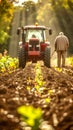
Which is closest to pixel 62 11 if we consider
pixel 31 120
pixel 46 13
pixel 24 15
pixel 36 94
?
pixel 46 13

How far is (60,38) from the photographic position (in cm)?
2203

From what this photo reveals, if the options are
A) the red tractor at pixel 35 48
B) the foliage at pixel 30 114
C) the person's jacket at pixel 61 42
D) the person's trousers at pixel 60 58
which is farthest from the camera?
the person's trousers at pixel 60 58

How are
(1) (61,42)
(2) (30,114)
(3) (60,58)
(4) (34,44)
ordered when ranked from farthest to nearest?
(3) (60,58) < (1) (61,42) < (4) (34,44) < (2) (30,114)

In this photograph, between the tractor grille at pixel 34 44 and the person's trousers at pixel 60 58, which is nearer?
the tractor grille at pixel 34 44

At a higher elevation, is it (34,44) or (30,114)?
(34,44)

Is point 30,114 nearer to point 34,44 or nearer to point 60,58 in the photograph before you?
point 34,44

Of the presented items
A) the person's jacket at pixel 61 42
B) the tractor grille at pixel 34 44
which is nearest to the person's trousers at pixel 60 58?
the person's jacket at pixel 61 42

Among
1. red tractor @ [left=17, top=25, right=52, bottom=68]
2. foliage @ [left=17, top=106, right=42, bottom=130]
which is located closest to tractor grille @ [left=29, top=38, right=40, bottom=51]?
red tractor @ [left=17, top=25, right=52, bottom=68]

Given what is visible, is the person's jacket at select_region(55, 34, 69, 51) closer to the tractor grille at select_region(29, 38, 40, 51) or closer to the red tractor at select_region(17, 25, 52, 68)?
the red tractor at select_region(17, 25, 52, 68)

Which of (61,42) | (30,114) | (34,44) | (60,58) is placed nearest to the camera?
(30,114)

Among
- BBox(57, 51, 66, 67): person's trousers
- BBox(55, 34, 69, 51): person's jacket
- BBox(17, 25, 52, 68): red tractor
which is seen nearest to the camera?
BBox(17, 25, 52, 68): red tractor

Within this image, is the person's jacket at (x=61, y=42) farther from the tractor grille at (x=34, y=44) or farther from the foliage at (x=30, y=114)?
the foliage at (x=30, y=114)

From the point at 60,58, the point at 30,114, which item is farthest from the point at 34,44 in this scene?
the point at 30,114

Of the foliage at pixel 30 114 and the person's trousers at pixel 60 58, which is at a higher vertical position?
the foliage at pixel 30 114
